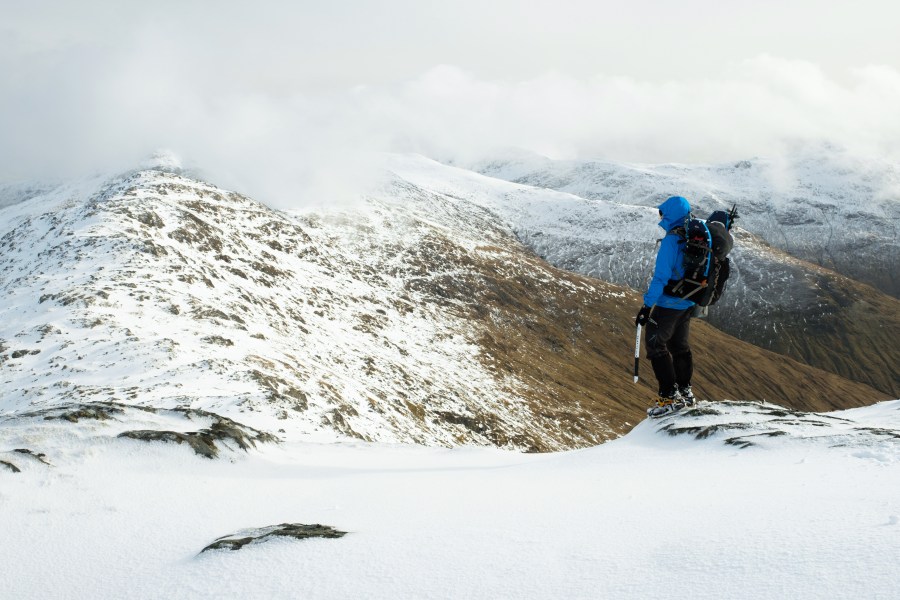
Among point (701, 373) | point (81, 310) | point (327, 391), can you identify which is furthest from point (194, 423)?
point (701, 373)

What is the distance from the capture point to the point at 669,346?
455 inches

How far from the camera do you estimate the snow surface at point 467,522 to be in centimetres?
343

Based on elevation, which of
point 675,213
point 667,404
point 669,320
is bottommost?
point 667,404

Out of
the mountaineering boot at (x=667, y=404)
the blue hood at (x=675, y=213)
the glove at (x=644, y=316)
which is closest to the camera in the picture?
the blue hood at (x=675, y=213)

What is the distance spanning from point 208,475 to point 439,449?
5823 millimetres

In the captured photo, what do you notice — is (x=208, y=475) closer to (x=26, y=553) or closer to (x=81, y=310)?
(x=26, y=553)

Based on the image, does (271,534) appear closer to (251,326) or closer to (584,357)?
(251,326)

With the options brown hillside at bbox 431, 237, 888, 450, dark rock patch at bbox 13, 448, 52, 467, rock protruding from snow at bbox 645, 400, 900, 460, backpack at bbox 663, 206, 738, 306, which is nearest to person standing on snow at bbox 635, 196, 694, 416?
backpack at bbox 663, 206, 738, 306

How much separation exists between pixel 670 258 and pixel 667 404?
10.1 ft

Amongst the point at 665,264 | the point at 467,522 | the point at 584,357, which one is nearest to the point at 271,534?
the point at 467,522

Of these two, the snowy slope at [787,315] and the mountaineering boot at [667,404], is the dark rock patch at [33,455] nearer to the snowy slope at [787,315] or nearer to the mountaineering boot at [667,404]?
the mountaineering boot at [667,404]

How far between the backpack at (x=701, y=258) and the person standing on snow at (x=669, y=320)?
102 mm

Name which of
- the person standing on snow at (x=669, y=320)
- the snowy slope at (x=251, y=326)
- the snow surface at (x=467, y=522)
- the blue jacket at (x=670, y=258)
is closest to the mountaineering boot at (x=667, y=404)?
the person standing on snow at (x=669, y=320)

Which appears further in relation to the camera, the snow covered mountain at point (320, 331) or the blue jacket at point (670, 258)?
the snow covered mountain at point (320, 331)
